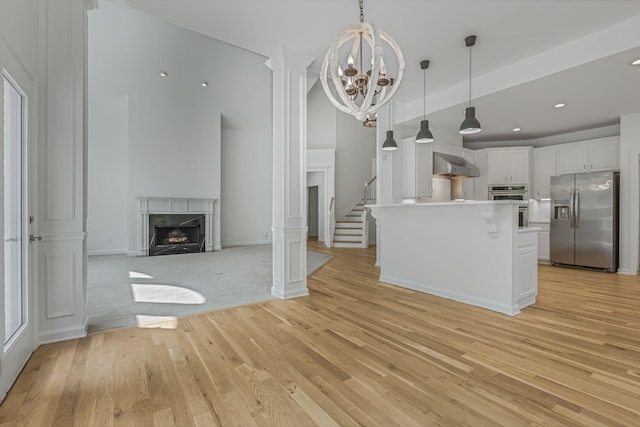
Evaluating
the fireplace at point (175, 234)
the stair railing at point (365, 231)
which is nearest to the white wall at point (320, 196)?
the stair railing at point (365, 231)

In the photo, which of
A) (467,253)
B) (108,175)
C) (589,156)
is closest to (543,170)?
(589,156)

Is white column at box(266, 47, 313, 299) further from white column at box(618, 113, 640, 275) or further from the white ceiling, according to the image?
white column at box(618, 113, 640, 275)

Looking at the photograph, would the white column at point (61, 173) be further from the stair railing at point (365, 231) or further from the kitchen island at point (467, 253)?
the stair railing at point (365, 231)

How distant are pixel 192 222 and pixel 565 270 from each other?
825cm

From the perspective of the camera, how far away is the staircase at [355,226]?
28.6 feet

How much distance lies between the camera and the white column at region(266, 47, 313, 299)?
12.0 ft

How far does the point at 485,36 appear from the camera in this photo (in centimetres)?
343

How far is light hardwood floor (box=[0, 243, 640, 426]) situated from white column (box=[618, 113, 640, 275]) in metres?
2.87

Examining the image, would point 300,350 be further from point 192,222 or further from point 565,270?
point 192,222

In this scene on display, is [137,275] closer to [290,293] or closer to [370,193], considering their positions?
[290,293]

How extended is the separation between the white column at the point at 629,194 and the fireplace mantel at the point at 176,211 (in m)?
8.59

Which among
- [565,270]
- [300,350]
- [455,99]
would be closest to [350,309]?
[300,350]

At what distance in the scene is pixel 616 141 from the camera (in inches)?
221

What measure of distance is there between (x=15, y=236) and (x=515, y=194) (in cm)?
805
